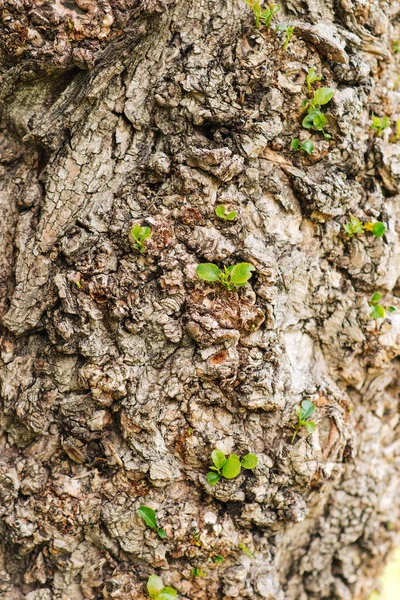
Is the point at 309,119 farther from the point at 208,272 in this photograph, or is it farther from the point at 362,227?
the point at 208,272

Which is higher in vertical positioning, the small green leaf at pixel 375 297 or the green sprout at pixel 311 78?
the green sprout at pixel 311 78

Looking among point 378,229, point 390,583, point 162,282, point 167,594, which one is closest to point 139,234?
point 162,282

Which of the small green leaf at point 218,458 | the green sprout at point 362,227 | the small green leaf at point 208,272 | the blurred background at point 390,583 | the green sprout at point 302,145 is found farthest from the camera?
the blurred background at point 390,583

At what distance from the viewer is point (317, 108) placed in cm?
217

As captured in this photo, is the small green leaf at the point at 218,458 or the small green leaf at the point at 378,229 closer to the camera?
the small green leaf at the point at 218,458

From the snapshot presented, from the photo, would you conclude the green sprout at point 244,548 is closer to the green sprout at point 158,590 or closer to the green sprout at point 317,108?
the green sprout at point 158,590

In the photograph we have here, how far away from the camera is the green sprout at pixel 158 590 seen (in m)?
2.14

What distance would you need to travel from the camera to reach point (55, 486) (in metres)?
2.17

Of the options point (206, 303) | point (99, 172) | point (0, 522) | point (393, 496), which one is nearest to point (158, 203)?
point (99, 172)

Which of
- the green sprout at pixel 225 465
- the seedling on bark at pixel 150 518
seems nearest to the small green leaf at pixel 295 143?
the green sprout at pixel 225 465

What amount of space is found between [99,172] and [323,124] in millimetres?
1027

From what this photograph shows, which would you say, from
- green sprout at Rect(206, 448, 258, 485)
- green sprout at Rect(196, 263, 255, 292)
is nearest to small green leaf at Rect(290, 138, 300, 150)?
green sprout at Rect(196, 263, 255, 292)

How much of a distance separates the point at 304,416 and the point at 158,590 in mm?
1004

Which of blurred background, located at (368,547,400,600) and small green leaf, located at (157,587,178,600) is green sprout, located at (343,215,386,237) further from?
blurred background, located at (368,547,400,600)
